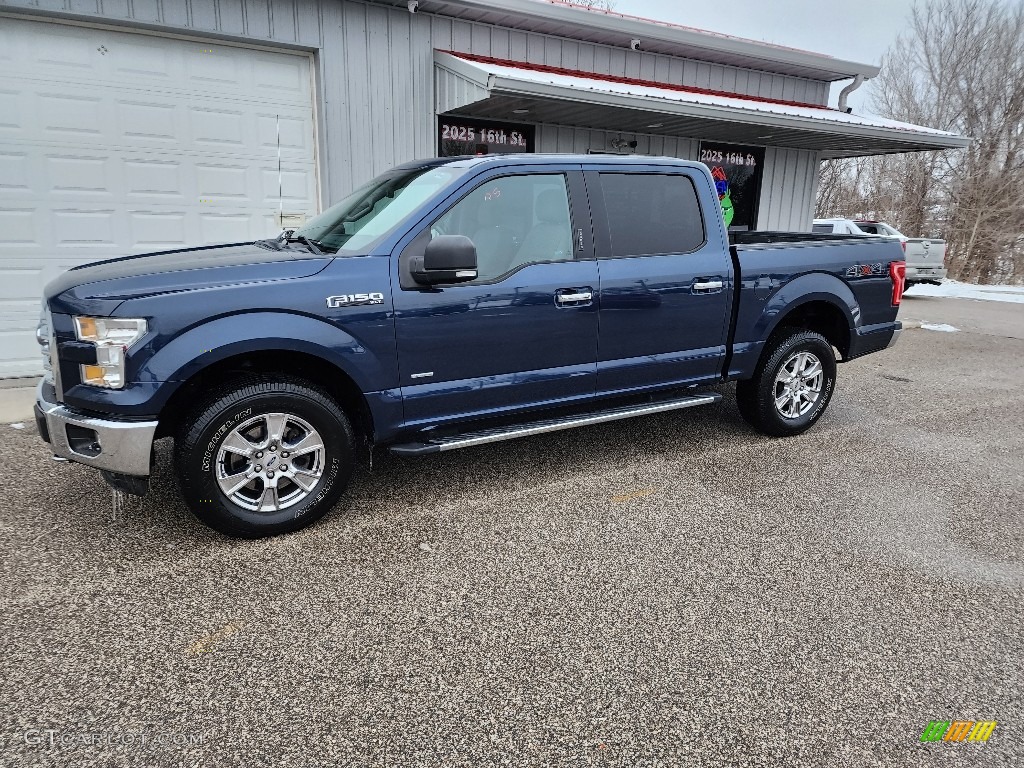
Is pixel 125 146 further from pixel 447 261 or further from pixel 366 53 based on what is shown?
pixel 447 261

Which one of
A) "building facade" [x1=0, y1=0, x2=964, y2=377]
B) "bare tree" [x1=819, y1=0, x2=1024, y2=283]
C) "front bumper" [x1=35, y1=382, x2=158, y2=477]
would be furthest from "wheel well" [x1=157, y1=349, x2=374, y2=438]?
"bare tree" [x1=819, y1=0, x2=1024, y2=283]

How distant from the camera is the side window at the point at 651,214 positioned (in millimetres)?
4281

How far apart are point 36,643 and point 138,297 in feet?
4.95

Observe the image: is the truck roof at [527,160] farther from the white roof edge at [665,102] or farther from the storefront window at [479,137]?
the storefront window at [479,137]

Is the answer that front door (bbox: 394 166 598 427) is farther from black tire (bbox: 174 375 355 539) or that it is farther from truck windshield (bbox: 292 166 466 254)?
black tire (bbox: 174 375 355 539)

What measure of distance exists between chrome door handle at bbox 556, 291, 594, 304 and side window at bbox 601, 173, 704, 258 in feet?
1.29

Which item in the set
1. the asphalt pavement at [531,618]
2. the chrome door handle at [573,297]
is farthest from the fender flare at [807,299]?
the chrome door handle at [573,297]

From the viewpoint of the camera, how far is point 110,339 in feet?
9.90

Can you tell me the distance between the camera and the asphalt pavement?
2.15 meters

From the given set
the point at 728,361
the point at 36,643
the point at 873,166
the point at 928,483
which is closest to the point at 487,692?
the point at 36,643

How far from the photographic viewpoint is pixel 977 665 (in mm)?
2580

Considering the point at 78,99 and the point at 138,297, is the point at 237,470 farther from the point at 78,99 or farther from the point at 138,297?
the point at 78,99

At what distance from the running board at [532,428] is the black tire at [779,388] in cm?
48

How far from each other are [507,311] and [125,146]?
5.49 metres
